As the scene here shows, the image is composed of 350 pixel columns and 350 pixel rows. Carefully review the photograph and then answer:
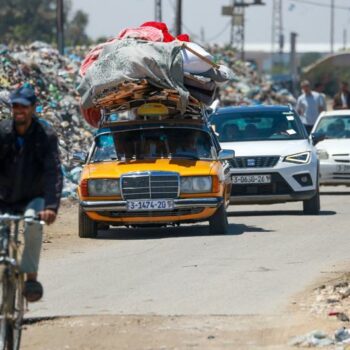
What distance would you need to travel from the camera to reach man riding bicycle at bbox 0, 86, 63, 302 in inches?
356

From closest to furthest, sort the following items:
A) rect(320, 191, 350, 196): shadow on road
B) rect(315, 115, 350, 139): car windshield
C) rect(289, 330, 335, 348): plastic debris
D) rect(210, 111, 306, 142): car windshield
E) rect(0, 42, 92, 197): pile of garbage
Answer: rect(289, 330, 335, 348): plastic debris → rect(210, 111, 306, 142): car windshield → rect(320, 191, 350, 196): shadow on road → rect(315, 115, 350, 139): car windshield → rect(0, 42, 92, 197): pile of garbage

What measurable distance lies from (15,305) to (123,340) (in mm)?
1172

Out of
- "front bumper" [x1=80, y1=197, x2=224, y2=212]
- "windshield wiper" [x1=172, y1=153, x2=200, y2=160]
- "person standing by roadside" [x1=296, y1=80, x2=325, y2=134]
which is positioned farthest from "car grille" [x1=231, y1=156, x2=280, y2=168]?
"person standing by roadside" [x1=296, y1=80, x2=325, y2=134]

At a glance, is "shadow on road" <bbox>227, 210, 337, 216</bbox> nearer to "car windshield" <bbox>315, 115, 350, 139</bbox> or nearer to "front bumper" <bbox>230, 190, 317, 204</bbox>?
"front bumper" <bbox>230, 190, 317, 204</bbox>

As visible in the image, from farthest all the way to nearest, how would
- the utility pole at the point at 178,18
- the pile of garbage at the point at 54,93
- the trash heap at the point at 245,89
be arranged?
the utility pole at the point at 178,18 → the trash heap at the point at 245,89 → the pile of garbage at the point at 54,93

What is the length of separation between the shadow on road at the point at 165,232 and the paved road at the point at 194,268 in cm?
1

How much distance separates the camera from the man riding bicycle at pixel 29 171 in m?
9.03

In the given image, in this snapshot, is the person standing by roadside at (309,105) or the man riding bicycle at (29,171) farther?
the person standing by roadside at (309,105)

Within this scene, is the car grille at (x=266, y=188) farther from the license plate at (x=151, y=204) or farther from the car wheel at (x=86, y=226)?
the license plate at (x=151, y=204)

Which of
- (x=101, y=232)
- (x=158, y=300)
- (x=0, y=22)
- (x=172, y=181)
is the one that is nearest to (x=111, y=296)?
(x=158, y=300)

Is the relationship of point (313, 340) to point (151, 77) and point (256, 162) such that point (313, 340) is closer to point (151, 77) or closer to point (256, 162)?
point (151, 77)

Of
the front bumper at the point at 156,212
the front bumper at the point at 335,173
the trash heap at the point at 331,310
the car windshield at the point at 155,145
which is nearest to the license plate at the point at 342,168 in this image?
the front bumper at the point at 335,173

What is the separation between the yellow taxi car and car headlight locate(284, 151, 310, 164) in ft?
9.47

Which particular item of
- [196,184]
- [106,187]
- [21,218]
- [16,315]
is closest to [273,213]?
[196,184]
